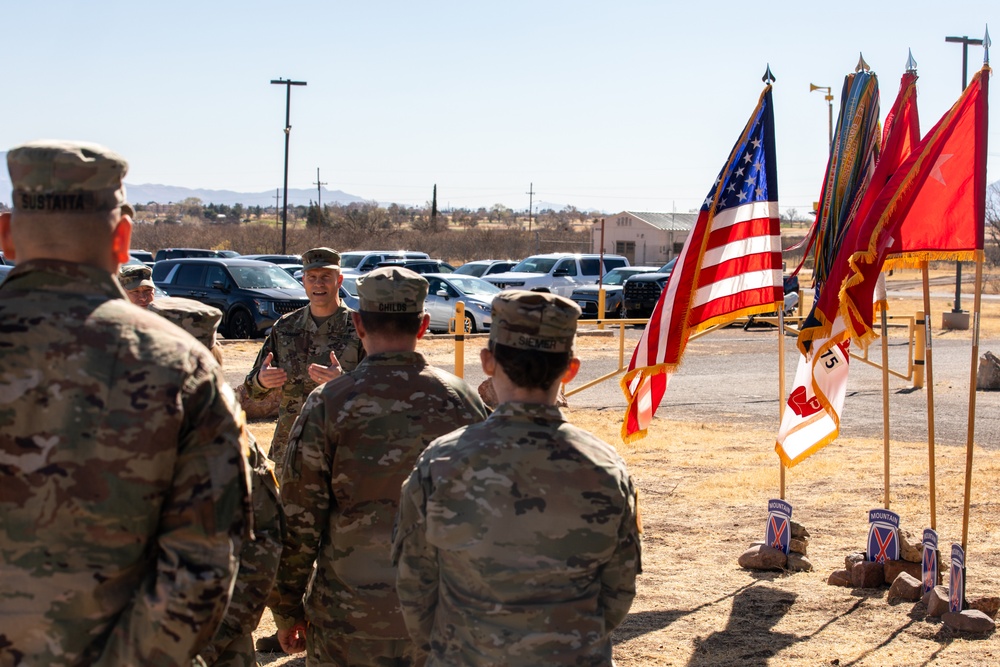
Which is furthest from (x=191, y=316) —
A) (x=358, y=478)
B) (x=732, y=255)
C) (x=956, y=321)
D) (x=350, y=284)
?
(x=956, y=321)

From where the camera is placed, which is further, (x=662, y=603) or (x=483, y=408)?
(x=662, y=603)

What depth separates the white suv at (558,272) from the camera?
31844mm

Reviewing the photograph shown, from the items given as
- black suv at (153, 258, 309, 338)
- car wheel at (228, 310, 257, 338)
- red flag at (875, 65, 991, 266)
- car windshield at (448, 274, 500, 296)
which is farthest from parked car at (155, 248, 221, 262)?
red flag at (875, 65, 991, 266)

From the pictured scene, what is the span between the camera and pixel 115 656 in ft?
7.43

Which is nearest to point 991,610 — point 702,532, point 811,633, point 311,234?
point 811,633

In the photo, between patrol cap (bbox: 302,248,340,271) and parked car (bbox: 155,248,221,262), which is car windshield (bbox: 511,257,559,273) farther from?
patrol cap (bbox: 302,248,340,271)

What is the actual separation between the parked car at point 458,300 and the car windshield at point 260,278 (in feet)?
10.1

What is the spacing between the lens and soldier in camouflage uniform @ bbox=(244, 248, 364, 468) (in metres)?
5.92

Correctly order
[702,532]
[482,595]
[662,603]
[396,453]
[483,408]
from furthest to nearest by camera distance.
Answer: [702,532]
[662,603]
[483,408]
[396,453]
[482,595]

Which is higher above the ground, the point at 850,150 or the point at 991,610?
the point at 850,150

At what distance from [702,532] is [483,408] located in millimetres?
4722

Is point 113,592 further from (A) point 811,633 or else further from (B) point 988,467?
(B) point 988,467

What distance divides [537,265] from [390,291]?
30132 mm

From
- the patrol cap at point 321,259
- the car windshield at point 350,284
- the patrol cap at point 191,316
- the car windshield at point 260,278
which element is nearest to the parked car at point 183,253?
the car windshield at point 350,284
